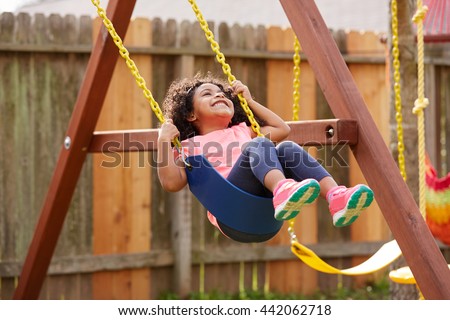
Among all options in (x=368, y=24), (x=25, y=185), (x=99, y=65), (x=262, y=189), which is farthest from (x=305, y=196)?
(x=368, y=24)

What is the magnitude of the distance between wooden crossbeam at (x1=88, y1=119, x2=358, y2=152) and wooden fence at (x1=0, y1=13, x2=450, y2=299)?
1.06 meters

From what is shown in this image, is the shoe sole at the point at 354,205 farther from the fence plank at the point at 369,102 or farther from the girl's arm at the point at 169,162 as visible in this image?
the fence plank at the point at 369,102

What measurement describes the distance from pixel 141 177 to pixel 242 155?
7.55ft

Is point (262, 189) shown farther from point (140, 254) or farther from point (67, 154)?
point (140, 254)

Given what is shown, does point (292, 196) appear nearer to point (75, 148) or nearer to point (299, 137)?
point (299, 137)

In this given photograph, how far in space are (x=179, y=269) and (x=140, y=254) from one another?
29cm

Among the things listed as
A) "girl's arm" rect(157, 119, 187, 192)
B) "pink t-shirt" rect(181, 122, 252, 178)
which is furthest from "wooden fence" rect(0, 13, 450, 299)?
"girl's arm" rect(157, 119, 187, 192)

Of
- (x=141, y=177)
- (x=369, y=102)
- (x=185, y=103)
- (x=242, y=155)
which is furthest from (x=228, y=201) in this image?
(x=369, y=102)

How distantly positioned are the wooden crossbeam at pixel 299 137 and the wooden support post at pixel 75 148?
95 mm

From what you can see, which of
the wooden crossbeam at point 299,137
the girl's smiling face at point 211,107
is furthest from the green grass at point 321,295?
the girl's smiling face at point 211,107

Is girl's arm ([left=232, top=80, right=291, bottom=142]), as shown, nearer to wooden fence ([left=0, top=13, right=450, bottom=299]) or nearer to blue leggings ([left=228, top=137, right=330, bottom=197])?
blue leggings ([left=228, top=137, right=330, bottom=197])

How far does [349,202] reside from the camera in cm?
276

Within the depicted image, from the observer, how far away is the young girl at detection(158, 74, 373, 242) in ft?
9.16

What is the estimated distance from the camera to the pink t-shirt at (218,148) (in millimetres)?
3418
